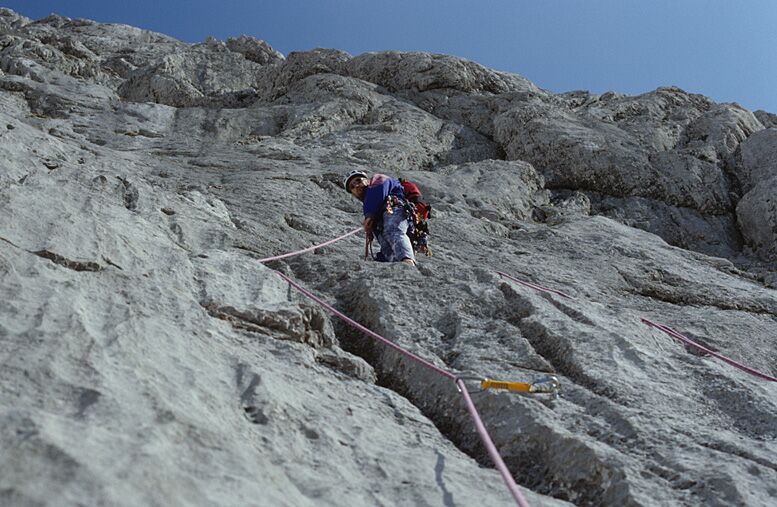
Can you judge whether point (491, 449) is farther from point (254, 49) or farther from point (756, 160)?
point (254, 49)

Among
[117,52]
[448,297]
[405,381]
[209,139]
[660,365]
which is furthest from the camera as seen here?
[117,52]

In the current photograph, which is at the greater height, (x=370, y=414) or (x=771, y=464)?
(x=771, y=464)

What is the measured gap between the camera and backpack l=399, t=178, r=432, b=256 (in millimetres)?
7590

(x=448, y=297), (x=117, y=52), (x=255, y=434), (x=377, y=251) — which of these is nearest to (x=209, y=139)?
(x=377, y=251)

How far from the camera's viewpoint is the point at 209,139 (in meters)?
13.8

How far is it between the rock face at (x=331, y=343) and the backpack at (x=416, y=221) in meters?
0.53

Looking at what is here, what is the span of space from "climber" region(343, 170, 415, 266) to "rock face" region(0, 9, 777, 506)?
1.11 feet

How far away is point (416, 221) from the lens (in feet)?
25.1

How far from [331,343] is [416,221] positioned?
354 centimetres

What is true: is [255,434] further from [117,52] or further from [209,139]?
[117,52]

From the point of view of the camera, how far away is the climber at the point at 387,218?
7.14m

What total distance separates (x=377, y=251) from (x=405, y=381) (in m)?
3.85

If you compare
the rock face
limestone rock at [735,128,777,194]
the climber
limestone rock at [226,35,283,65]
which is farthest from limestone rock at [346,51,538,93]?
the climber

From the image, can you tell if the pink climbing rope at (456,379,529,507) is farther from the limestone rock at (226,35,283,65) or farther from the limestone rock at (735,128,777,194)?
the limestone rock at (226,35,283,65)
